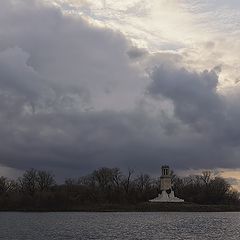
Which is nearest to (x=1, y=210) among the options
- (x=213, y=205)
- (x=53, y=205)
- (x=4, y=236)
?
(x=53, y=205)

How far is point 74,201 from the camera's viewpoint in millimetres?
156500

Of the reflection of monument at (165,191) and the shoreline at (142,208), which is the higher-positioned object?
the reflection of monument at (165,191)

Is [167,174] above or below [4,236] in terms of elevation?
above

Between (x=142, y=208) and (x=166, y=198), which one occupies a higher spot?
(x=166, y=198)

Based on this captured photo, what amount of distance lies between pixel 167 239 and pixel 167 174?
3853 inches

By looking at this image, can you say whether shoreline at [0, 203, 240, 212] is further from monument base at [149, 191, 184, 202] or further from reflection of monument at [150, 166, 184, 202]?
reflection of monument at [150, 166, 184, 202]

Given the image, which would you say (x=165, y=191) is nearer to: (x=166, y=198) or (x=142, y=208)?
(x=166, y=198)

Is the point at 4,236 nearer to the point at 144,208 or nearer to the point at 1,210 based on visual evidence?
the point at 144,208

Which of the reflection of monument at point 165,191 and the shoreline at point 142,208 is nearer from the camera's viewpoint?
the shoreline at point 142,208

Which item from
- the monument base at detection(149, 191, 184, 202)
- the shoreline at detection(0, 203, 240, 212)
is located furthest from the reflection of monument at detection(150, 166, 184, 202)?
A: the shoreline at detection(0, 203, 240, 212)

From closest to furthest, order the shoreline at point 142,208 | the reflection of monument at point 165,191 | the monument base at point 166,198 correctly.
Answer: the shoreline at point 142,208
the monument base at point 166,198
the reflection of monument at point 165,191

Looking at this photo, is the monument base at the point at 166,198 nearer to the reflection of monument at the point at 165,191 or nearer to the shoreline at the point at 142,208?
the reflection of monument at the point at 165,191

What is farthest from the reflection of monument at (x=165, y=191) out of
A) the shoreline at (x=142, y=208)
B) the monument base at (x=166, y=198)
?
the shoreline at (x=142, y=208)

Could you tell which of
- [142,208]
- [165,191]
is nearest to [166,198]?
[165,191]
